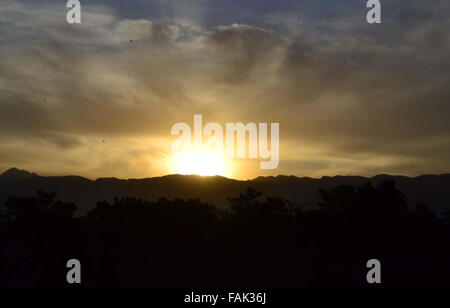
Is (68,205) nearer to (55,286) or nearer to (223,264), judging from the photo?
(55,286)

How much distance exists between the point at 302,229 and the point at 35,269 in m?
19.4

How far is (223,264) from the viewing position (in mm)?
42500

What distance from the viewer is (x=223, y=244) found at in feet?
144

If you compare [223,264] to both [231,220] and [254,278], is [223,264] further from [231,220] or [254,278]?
[231,220]

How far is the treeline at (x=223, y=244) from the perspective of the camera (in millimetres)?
40219

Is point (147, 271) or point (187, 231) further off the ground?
point (187, 231)

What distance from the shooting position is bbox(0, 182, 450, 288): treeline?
132 feet
